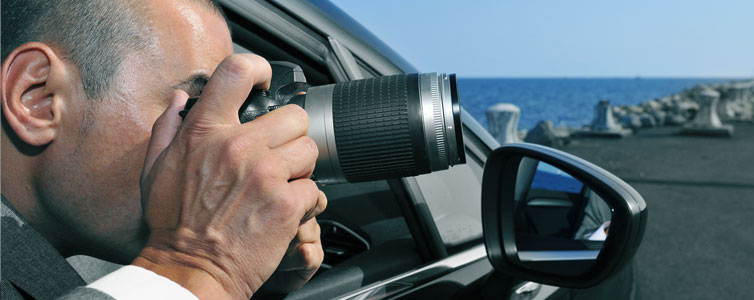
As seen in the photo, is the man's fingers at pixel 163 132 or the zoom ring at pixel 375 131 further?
the zoom ring at pixel 375 131

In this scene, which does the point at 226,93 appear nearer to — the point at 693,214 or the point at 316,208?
the point at 316,208

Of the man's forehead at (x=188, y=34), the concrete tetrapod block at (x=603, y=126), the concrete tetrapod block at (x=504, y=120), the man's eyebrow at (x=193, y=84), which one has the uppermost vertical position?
the man's forehead at (x=188, y=34)

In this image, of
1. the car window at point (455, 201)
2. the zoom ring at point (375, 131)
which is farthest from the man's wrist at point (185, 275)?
the car window at point (455, 201)

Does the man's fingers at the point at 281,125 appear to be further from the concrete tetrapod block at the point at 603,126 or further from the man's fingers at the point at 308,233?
the concrete tetrapod block at the point at 603,126

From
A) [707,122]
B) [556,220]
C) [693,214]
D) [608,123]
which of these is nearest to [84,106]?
[556,220]

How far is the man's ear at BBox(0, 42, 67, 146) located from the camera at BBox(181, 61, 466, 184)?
17.9 inches

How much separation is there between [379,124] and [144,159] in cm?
52

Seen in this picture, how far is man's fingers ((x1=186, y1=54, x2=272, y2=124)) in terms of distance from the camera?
3.17 ft

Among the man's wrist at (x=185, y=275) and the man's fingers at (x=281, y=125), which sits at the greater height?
the man's fingers at (x=281, y=125)

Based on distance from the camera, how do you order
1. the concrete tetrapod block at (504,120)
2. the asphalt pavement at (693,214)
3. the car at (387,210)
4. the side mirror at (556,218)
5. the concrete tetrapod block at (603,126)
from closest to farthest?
the side mirror at (556,218) → the car at (387,210) → the asphalt pavement at (693,214) → the concrete tetrapod block at (504,120) → the concrete tetrapod block at (603,126)

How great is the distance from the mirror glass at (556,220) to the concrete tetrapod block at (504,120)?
167 inches

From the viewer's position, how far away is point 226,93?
98 cm

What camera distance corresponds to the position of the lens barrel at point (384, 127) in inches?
48.5

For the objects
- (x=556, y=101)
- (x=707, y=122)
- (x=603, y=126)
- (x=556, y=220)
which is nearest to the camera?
(x=556, y=220)
